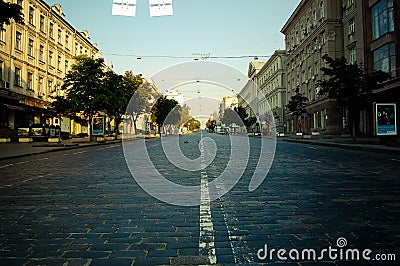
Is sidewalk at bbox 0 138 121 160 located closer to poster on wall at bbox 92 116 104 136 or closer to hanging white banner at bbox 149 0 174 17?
poster on wall at bbox 92 116 104 136

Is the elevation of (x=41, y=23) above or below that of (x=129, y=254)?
above

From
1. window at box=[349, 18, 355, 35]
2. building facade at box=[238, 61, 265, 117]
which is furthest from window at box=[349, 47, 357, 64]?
building facade at box=[238, 61, 265, 117]

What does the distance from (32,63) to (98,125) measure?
12.2m

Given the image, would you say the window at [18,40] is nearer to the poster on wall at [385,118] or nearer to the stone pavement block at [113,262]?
the poster on wall at [385,118]

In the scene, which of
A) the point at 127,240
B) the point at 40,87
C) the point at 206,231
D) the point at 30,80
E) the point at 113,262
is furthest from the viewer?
the point at 40,87

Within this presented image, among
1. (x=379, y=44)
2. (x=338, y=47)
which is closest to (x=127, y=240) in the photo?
(x=379, y=44)

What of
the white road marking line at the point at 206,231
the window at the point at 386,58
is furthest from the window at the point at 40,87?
the white road marking line at the point at 206,231

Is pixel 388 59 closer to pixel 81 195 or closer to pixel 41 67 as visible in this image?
pixel 81 195

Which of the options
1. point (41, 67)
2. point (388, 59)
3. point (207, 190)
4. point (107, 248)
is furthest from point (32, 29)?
point (107, 248)

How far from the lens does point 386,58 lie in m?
33.0

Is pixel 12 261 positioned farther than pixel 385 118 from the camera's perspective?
No

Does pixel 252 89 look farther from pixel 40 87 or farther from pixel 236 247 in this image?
pixel 236 247

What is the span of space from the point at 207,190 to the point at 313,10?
5460 cm

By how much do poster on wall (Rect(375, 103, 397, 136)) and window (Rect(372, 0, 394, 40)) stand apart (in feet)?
46.6
